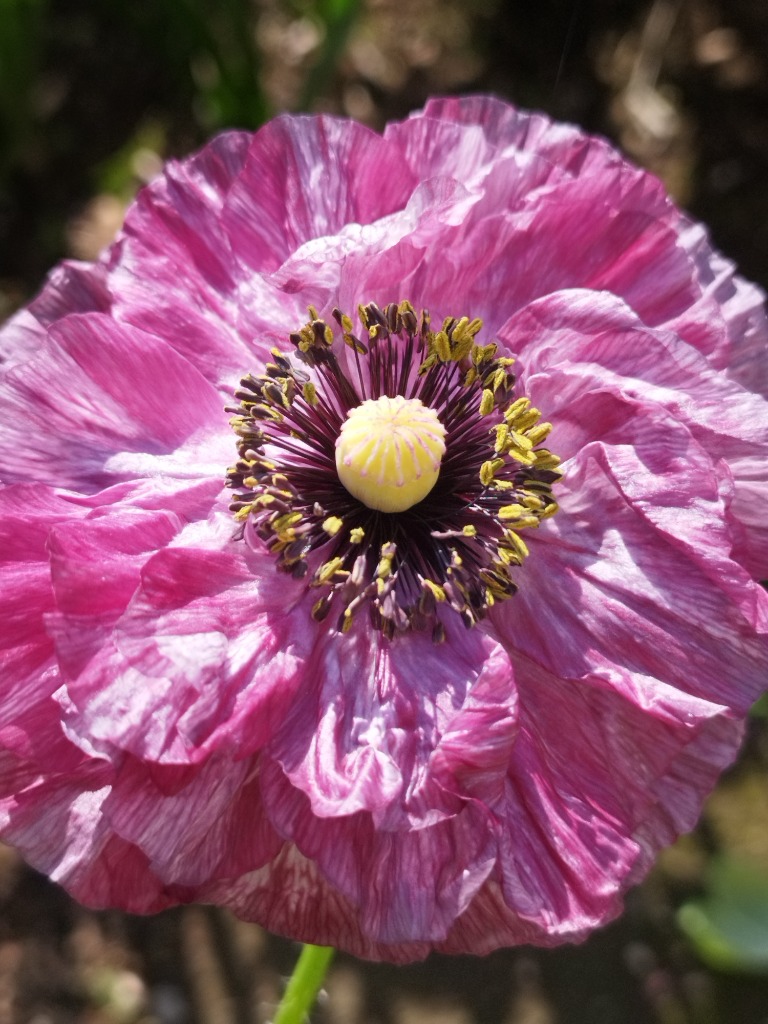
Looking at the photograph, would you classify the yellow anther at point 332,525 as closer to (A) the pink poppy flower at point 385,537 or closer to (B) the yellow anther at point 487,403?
(A) the pink poppy flower at point 385,537

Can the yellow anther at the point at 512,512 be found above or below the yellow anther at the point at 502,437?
below

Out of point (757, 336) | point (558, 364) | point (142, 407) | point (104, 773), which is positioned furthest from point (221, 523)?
point (757, 336)

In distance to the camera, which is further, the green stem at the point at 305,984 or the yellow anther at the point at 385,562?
the green stem at the point at 305,984

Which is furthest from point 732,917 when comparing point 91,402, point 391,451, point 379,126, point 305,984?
point 379,126

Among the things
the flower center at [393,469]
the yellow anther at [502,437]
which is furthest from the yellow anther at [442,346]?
the yellow anther at [502,437]

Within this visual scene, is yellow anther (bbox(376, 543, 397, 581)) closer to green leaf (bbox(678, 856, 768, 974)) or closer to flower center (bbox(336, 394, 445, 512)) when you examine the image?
flower center (bbox(336, 394, 445, 512))

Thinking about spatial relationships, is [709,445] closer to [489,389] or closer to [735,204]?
[489,389]

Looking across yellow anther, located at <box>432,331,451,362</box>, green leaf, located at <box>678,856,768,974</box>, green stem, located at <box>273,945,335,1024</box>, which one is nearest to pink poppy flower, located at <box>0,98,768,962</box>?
yellow anther, located at <box>432,331,451,362</box>

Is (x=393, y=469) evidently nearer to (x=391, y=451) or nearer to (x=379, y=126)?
(x=391, y=451)
